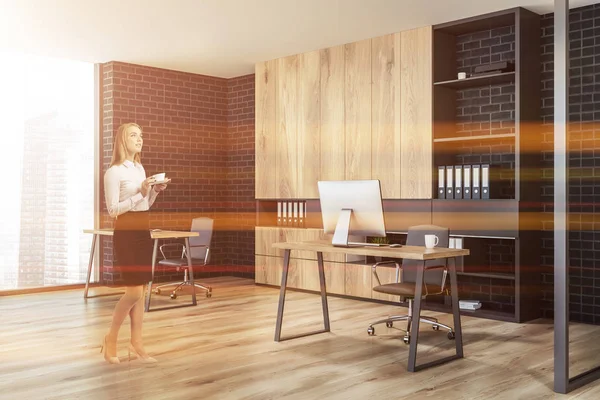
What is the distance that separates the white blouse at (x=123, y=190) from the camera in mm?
3967

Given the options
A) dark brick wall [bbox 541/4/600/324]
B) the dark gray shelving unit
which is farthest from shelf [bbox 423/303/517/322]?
dark brick wall [bbox 541/4/600/324]

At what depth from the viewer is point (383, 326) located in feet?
18.0

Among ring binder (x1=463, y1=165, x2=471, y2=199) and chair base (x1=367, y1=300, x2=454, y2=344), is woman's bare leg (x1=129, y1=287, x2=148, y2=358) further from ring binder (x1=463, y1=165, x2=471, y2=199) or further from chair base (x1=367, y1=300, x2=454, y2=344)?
ring binder (x1=463, y1=165, x2=471, y2=199)

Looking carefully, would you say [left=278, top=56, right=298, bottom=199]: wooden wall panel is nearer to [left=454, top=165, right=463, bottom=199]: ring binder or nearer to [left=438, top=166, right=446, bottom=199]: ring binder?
[left=438, top=166, right=446, bottom=199]: ring binder

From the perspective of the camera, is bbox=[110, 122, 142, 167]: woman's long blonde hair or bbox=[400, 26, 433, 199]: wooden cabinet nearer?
Answer: bbox=[110, 122, 142, 167]: woman's long blonde hair

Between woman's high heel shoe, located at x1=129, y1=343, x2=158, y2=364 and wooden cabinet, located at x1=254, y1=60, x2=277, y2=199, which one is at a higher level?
wooden cabinet, located at x1=254, y1=60, x2=277, y2=199

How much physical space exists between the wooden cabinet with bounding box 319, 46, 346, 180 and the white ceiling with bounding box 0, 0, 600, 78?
0.20 metres

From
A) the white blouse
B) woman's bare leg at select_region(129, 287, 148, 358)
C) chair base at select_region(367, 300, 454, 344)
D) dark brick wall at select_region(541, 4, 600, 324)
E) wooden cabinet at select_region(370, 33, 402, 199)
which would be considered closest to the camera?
the white blouse

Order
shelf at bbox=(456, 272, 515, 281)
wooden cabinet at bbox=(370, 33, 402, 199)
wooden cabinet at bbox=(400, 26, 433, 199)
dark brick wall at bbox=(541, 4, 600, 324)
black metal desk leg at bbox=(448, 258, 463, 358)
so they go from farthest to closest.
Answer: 1. wooden cabinet at bbox=(370, 33, 402, 199)
2. wooden cabinet at bbox=(400, 26, 433, 199)
3. shelf at bbox=(456, 272, 515, 281)
4. dark brick wall at bbox=(541, 4, 600, 324)
5. black metal desk leg at bbox=(448, 258, 463, 358)

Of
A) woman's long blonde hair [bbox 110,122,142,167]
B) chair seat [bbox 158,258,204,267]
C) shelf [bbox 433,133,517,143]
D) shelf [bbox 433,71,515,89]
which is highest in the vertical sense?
shelf [bbox 433,71,515,89]

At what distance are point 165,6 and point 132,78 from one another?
8.35 feet

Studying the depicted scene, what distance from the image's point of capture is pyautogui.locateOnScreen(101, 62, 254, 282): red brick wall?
8047 mm

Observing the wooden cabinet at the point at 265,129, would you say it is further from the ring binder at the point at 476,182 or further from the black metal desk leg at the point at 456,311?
the black metal desk leg at the point at 456,311

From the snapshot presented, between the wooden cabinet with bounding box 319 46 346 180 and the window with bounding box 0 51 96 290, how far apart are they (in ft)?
9.67
